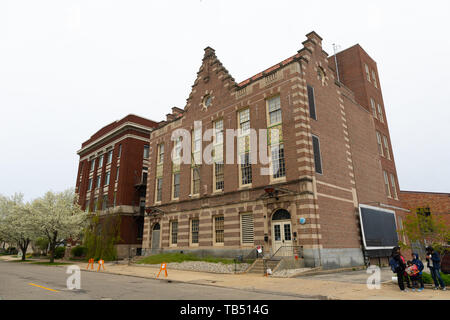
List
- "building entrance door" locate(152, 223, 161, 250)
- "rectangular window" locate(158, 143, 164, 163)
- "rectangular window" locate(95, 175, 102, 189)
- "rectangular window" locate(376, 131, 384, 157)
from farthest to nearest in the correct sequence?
"rectangular window" locate(95, 175, 102, 189) < "rectangular window" locate(158, 143, 164, 163) < "rectangular window" locate(376, 131, 384, 157) < "building entrance door" locate(152, 223, 161, 250)

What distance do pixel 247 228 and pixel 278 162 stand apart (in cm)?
Result: 569

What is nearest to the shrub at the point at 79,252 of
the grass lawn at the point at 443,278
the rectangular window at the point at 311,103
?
the rectangular window at the point at 311,103

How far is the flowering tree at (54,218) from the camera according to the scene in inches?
1337

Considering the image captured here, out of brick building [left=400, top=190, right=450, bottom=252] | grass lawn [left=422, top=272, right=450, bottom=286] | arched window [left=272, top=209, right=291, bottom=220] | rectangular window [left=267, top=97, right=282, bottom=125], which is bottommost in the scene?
grass lawn [left=422, top=272, right=450, bottom=286]

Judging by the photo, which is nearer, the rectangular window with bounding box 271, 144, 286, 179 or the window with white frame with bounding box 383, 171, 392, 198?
the rectangular window with bounding box 271, 144, 286, 179

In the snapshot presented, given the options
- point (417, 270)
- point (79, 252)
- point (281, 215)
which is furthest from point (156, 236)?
point (417, 270)

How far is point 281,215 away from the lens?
20422 mm

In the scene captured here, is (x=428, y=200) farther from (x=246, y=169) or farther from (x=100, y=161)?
(x=100, y=161)

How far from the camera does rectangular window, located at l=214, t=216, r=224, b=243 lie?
24344 millimetres

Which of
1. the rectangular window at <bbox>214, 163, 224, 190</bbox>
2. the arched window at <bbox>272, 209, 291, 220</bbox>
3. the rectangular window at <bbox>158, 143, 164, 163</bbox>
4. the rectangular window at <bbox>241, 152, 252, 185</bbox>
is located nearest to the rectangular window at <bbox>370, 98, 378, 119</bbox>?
the rectangular window at <bbox>241, 152, 252, 185</bbox>

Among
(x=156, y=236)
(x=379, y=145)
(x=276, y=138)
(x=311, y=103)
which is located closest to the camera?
(x=276, y=138)

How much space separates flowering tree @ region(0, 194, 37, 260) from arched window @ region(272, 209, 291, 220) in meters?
29.7

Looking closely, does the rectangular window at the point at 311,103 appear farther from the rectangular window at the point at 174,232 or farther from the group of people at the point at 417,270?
the rectangular window at the point at 174,232

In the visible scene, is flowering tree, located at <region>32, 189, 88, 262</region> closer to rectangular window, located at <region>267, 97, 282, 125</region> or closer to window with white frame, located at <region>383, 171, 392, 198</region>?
rectangular window, located at <region>267, 97, 282, 125</region>
